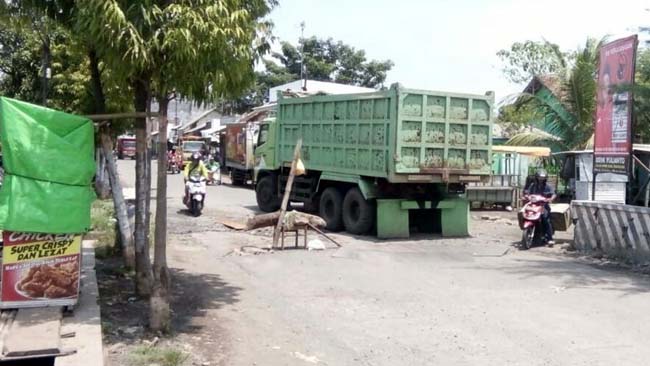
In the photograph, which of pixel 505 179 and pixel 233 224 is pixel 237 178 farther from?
pixel 233 224

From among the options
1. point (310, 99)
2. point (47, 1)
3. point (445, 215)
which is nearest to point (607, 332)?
point (47, 1)

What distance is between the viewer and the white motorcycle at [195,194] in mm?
16344

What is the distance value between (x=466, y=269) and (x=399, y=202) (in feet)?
11.1

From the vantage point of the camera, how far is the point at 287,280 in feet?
30.6

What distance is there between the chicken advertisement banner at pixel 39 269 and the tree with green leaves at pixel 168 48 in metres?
0.78

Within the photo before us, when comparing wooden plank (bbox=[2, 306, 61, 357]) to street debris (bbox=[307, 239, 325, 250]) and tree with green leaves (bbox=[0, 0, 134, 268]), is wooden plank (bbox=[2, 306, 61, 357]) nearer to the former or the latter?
tree with green leaves (bbox=[0, 0, 134, 268])

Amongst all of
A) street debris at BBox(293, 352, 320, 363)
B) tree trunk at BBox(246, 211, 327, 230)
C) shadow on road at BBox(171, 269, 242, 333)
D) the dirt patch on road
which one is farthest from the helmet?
street debris at BBox(293, 352, 320, 363)

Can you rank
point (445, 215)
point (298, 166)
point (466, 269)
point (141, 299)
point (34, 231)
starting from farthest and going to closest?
point (445, 215) < point (298, 166) < point (466, 269) < point (141, 299) < point (34, 231)

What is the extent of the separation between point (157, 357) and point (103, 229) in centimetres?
796

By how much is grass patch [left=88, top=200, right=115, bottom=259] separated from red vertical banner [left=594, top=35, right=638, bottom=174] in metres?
8.77

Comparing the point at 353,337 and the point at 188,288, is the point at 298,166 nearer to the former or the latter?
the point at 188,288

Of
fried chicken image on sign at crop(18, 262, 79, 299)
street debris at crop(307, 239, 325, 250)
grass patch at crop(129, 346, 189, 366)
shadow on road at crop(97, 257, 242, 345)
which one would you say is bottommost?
grass patch at crop(129, 346, 189, 366)

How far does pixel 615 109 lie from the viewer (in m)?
13.0

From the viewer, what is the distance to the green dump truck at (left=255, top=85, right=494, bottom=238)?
1311cm
